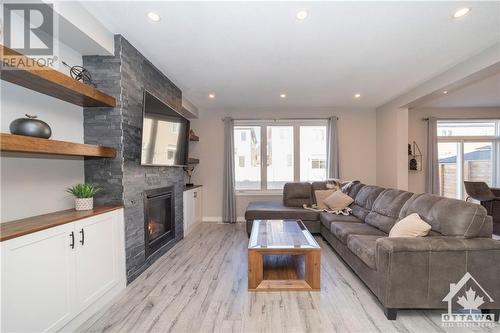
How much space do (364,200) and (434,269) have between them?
1.93 m

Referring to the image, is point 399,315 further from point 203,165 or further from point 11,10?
point 203,165

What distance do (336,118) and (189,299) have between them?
4.70 m

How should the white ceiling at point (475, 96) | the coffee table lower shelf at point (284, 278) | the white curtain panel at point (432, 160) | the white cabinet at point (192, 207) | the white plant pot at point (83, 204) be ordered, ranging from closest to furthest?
the white plant pot at point (83, 204) < the coffee table lower shelf at point (284, 278) < the white ceiling at point (475, 96) < the white cabinet at point (192, 207) < the white curtain panel at point (432, 160)

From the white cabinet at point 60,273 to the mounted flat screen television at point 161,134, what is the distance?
2.73 feet

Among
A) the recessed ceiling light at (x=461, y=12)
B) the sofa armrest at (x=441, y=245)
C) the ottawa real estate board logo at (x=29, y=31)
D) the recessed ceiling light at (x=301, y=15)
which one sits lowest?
the sofa armrest at (x=441, y=245)

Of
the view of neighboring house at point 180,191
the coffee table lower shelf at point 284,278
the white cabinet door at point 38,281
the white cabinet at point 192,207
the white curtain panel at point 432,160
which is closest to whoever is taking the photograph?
the white cabinet door at point 38,281

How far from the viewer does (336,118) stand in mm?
5250

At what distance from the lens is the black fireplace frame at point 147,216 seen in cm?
284

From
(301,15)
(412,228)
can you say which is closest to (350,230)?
(412,228)

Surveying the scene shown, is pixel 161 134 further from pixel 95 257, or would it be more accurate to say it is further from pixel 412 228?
pixel 412 228

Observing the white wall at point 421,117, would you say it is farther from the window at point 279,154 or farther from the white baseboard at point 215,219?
the white baseboard at point 215,219

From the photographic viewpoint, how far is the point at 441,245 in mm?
1896

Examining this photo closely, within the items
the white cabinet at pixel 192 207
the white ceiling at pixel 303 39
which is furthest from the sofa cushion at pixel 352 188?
the white cabinet at pixel 192 207

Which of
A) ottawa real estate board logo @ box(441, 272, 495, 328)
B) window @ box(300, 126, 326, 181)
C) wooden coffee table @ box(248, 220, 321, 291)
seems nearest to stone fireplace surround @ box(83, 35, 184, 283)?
wooden coffee table @ box(248, 220, 321, 291)
